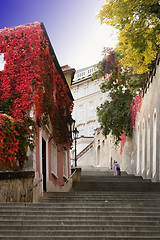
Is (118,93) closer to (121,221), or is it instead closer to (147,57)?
(147,57)

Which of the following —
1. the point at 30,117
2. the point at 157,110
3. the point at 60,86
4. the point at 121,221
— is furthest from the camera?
the point at 60,86

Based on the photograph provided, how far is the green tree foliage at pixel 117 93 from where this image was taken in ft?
102

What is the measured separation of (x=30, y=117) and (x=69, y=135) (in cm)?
712

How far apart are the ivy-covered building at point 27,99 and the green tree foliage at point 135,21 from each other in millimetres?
2693

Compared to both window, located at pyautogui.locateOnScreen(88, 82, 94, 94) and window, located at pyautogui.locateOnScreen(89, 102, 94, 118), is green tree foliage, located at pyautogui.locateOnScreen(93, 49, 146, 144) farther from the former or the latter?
window, located at pyautogui.locateOnScreen(88, 82, 94, 94)

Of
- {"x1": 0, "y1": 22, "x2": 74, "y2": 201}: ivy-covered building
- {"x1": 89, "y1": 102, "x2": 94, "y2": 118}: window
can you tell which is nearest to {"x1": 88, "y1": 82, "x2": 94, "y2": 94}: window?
{"x1": 89, "y1": 102, "x2": 94, "y2": 118}: window

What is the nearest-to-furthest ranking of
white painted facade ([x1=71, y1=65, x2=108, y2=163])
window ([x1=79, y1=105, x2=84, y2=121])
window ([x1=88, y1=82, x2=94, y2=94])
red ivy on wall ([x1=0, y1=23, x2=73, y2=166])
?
red ivy on wall ([x1=0, y1=23, x2=73, y2=166]) < white painted facade ([x1=71, y1=65, x2=108, y2=163]) < window ([x1=88, y1=82, x2=94, y2=94]) < window ([x1=79, y1=105, x2=84, y2=121])

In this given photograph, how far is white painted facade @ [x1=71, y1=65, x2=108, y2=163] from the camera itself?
69375mm

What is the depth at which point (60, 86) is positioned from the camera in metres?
21.0

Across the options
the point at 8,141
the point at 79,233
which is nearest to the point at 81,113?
the point at 8,141

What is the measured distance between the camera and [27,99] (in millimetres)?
15227

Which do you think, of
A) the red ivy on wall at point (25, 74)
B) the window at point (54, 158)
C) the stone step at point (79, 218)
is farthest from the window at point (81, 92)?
the stone step at point (79, 218)

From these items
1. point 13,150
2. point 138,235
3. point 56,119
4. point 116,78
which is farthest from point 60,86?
point 138,235

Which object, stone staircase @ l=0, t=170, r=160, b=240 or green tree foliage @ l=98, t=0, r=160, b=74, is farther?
green tree foliage @ l=98, t=0, r=160, b=74
